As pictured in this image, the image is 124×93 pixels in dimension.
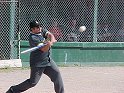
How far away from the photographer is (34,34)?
773 centimetres

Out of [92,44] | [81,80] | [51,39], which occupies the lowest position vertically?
[81,80]

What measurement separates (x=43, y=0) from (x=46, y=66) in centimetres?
628

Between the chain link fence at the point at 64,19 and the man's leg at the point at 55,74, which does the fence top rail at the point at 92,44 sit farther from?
the man's leg at the point at 55,74

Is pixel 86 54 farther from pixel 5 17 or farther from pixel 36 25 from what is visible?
pixel 36 25

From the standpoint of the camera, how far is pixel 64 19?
13.9m

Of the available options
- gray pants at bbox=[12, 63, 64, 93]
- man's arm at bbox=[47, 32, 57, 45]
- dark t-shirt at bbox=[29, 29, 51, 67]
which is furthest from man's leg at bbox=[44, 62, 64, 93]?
man's arm at bbox=[47, 32, 57, 45]

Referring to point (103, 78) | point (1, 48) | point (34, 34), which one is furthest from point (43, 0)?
point (34, 34)

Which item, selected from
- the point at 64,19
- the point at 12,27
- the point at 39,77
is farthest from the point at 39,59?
the point at 64,19

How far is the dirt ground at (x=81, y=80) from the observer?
940 cm

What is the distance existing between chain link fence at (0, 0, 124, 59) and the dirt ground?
138 cm

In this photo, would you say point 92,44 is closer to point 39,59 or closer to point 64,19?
point 64,19

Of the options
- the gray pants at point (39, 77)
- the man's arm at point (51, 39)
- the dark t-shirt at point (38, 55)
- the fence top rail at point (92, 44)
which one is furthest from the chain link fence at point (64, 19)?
the man's arm at point (51, 39)

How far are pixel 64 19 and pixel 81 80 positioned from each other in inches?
145

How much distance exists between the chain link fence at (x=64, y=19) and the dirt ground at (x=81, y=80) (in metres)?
1.38
